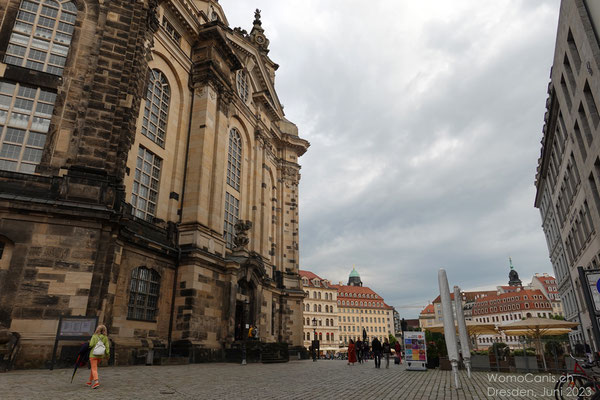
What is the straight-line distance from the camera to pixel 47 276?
47.8 ft

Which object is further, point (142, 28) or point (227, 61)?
point (227, 61)

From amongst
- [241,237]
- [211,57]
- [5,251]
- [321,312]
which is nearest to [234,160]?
[241,237]

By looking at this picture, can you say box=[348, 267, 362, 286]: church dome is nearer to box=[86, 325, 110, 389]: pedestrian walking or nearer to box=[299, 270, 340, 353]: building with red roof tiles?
box=[299, 270, 340, 353]: building with red roof tiles

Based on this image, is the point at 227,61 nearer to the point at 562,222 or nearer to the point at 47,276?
the point at 47,276

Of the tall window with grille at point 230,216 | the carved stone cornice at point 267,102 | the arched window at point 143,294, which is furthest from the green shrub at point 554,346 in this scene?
the carved stone cornice at point 267,102

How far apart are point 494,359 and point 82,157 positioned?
22.1m

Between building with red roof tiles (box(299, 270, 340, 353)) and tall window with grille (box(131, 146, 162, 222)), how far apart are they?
7997 cm

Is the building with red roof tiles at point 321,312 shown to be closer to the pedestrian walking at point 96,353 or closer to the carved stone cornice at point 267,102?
the carved stone cornice at point 267,102

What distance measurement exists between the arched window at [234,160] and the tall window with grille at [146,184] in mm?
7771

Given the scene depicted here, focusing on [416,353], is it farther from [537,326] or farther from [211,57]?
[211,57]

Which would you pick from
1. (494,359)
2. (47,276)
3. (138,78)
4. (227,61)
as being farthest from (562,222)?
(47,276)

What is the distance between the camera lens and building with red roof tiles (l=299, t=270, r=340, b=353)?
99125 millimetres

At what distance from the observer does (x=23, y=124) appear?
679 inches

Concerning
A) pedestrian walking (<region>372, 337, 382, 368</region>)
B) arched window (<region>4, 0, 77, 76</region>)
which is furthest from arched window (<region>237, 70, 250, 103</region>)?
pedestrian walking (<region>372, 337, 382, 368</region>)
